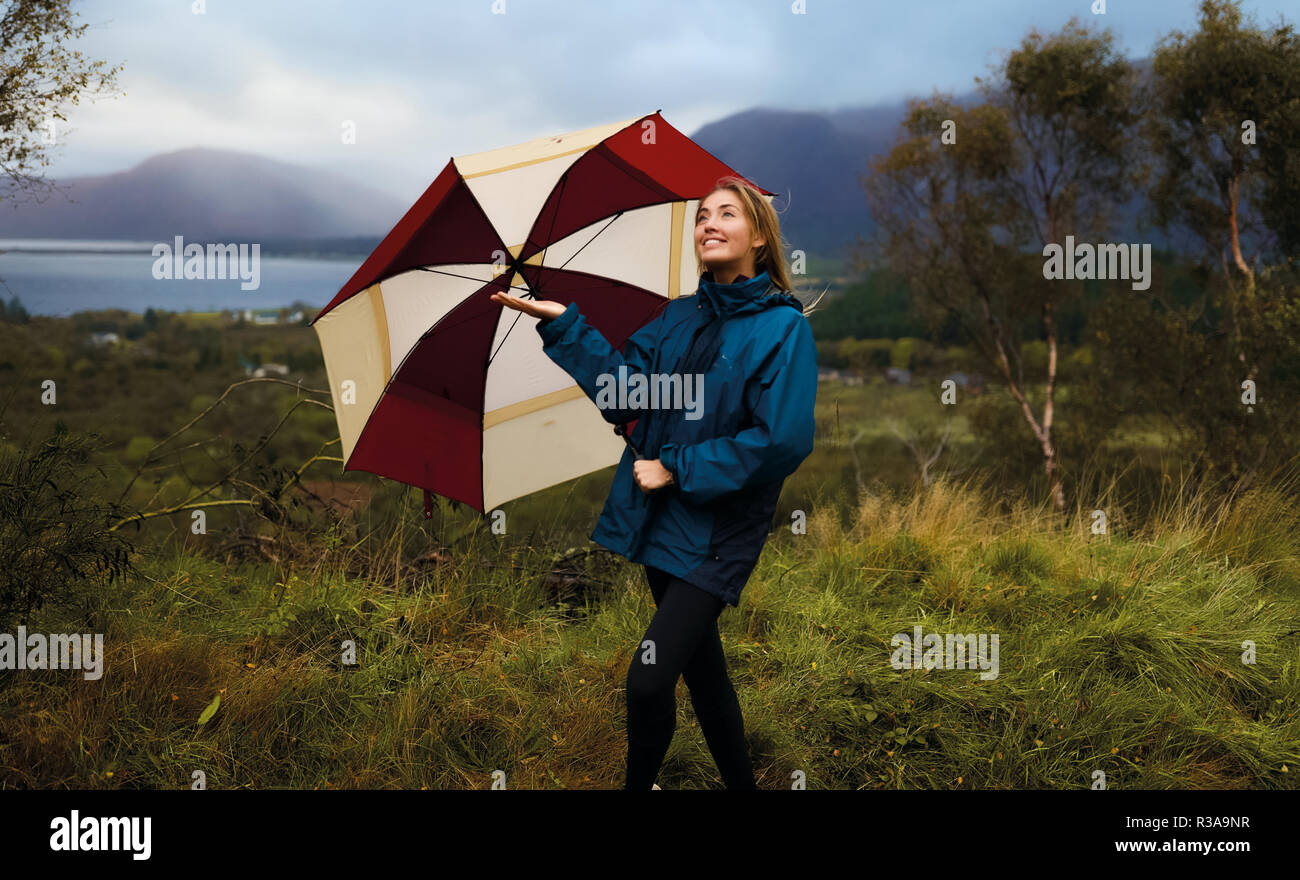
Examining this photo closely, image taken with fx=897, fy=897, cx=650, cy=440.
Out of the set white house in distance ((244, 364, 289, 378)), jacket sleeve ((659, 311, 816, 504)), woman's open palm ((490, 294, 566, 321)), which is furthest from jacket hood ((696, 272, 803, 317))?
white house in distance ((244, 364, 289, 378))

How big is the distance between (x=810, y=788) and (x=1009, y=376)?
692 inches

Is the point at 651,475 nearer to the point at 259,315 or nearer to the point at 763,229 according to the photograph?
the point at 763,229

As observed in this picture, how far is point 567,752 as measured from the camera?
10.6 ft

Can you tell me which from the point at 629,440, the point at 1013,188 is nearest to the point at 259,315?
the point at 1013,188

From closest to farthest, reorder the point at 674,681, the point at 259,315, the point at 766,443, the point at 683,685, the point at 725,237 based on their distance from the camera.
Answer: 1. the point at 766,443
2. the point at 674,681
3. the point at 725,237
4. the point at 683,685
5. the point at 259,315

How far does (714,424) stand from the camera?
90.5 inches

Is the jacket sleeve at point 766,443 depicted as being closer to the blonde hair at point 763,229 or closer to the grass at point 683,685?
the blonde hair at point 763,229

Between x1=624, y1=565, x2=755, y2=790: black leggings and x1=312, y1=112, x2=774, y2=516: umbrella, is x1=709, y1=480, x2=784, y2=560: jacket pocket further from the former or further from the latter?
x1=312, y1=112, x2=774, y2=516: umbrella

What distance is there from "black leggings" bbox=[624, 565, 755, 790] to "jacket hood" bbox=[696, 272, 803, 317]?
0.72 meters

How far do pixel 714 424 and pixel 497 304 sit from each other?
3.53ft

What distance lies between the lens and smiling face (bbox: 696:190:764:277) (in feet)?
7.81

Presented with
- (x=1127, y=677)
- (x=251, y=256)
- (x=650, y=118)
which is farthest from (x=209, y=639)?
(x=1127, y=677)

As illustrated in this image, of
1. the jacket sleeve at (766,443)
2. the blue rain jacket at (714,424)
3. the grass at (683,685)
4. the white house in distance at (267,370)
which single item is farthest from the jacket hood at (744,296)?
the white house in distance at (267,370)
